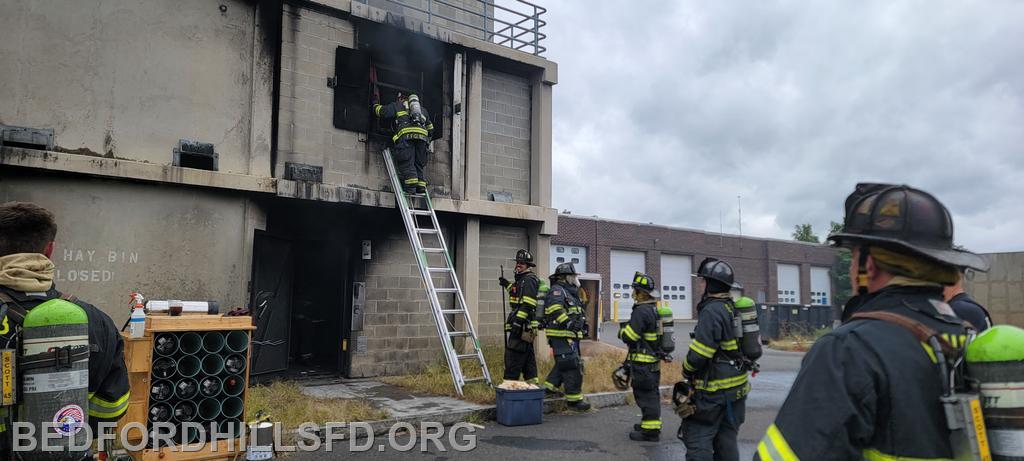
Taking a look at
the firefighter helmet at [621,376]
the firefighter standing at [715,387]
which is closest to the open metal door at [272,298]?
the firefighter helmet at [621,376]

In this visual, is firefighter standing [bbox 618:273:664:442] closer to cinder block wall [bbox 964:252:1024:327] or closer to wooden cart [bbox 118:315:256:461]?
wooden cart [bbox 118:315:256:461]

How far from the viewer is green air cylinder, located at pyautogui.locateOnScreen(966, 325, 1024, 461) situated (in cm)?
176

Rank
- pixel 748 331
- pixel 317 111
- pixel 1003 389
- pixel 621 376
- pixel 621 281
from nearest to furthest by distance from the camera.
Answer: pixel 1003 389 → pixel 748 331 → pixel 621 376 → pixel 317 111 → pixel 621 281

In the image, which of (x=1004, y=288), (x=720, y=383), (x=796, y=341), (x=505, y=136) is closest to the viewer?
(x=720, y=383)

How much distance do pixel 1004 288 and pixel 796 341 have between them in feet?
19.3

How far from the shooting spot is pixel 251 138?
9219 mm

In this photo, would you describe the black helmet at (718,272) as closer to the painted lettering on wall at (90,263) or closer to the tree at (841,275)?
the painted lettering on wall at (90,263)

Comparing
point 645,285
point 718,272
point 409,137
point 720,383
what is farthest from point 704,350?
point 409,137

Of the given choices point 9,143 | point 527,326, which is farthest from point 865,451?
point 9,143

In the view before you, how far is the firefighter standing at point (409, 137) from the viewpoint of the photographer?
10.1 meters

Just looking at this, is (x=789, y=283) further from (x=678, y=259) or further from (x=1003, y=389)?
(x=1003, y=389)

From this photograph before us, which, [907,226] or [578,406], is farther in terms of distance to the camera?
[578,406]

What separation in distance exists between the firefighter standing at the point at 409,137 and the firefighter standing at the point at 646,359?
15.2 feet

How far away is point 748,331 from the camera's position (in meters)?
5.25
